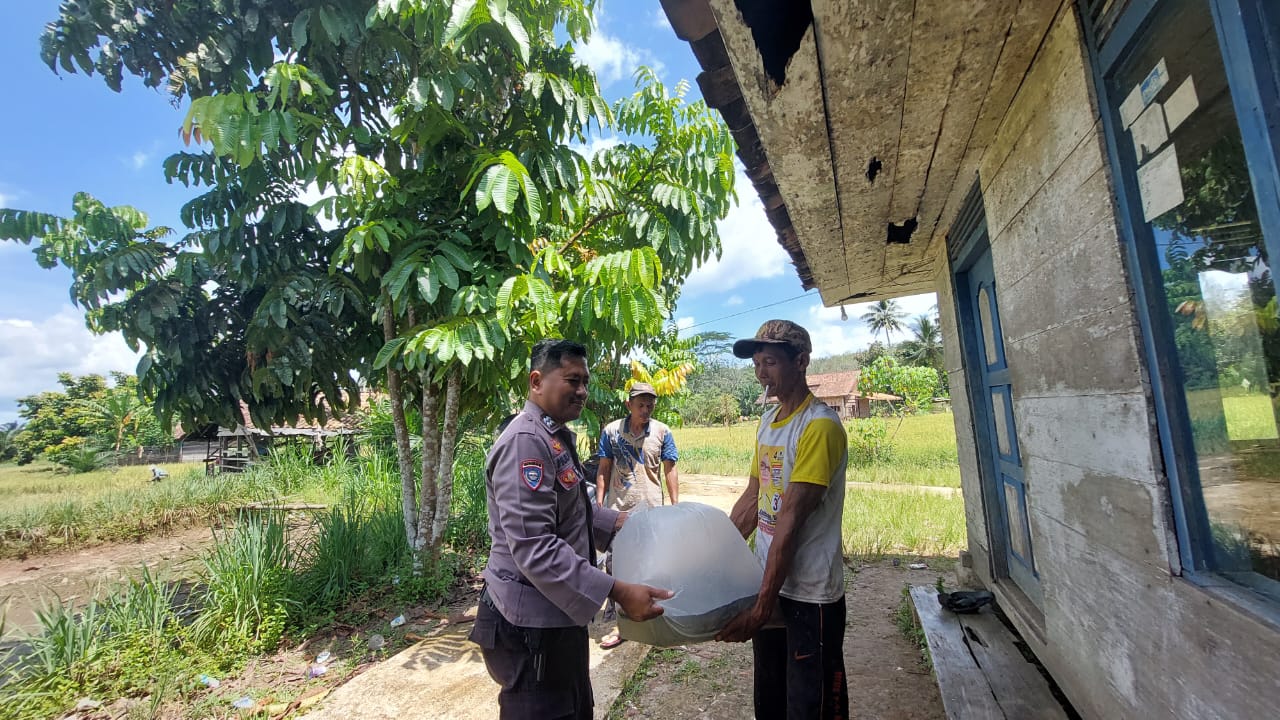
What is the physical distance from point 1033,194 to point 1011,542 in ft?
6.77

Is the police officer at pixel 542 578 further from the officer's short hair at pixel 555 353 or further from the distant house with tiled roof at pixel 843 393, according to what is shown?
the distant house with tiled roof at pixel 843 393

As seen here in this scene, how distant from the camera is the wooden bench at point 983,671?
6.40ft

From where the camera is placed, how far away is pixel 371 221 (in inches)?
141

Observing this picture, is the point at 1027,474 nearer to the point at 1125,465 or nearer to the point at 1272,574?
the point at 1125,465


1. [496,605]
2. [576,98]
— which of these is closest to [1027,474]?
[496,605]

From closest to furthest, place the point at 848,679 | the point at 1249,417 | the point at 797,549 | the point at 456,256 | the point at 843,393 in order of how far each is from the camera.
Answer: the point at 1249,417
the point at 797,549
the point at 848,679
the point at 456,256
the point at 843,393

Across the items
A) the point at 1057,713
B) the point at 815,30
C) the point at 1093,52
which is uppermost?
the point at 815,30

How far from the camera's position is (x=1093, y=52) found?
1.32 meters

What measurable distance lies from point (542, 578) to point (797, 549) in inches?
32.7

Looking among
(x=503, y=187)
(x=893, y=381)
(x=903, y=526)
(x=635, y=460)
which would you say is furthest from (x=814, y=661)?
(x=893, y=381)

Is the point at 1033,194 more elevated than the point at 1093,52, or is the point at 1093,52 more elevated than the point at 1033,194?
the point at 1093,52

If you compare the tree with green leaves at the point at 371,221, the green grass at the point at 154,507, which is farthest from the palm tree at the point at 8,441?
the tree with green leaves at the point at 371,221

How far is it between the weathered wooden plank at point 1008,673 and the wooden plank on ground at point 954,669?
30 millimetres

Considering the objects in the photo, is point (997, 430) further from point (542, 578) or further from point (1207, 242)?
point (542, 578)
